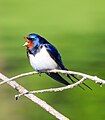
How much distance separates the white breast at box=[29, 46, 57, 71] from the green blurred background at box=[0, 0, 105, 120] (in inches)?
69.0

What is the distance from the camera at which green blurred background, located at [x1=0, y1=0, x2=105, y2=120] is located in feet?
11.9

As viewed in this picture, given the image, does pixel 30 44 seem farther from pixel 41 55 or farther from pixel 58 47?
pixel 58 47

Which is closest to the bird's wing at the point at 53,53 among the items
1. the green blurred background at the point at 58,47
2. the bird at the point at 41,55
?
the bird at the point at 41,55

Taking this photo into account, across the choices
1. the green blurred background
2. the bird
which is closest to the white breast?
the bird

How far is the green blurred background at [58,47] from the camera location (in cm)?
362

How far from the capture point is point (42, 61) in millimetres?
1669

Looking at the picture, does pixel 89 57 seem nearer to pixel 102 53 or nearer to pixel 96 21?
pixel 102 53

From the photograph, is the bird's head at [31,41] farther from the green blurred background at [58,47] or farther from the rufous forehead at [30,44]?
the green blurred background at [58,47]

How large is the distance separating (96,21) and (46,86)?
3046 millimetres

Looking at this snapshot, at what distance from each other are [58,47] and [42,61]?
374cm

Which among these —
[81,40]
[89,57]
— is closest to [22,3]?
[81,40]

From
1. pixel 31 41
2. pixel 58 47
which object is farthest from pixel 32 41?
pixel 58 47

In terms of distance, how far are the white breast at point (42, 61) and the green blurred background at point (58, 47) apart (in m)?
1.75

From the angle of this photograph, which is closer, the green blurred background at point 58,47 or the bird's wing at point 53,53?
the bird's wing at point 53,53
